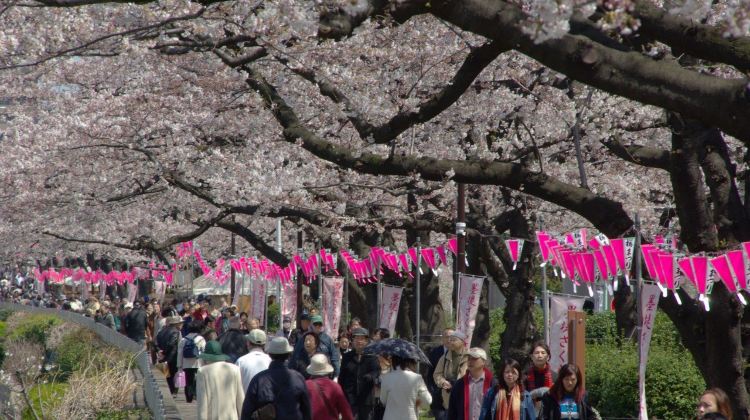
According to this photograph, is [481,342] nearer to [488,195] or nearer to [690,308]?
[488,195]

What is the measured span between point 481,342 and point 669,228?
4293mm

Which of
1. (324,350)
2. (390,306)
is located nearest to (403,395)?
(324,350)

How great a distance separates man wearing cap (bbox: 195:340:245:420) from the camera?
10.9 meters

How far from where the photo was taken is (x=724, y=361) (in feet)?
37.0

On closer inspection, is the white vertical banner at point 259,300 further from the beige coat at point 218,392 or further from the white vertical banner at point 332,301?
the beige coat at point 218,392

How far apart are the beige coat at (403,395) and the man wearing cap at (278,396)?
1.34m

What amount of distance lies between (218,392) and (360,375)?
215cm

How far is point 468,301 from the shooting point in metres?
15.4

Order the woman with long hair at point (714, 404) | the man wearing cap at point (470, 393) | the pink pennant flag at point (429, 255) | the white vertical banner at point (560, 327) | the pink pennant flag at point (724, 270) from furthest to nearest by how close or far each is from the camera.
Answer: the pink pennant flag at point (429, 255), the white vertical banner at point (560, 327), the man wearing cap at point (470, 393), the pink pennant flag at point (724, 270), the woman with long hair at point (714, 404)

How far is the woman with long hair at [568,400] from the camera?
9430mm

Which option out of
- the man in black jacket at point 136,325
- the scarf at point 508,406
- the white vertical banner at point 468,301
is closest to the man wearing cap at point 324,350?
the white vertical banner at point 468,301

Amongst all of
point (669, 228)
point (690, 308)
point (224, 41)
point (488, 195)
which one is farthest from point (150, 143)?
point (690, 308)

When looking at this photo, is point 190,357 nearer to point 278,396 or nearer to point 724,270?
point 278,396

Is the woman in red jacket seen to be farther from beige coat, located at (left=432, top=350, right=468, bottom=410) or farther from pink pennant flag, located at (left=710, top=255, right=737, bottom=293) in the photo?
pink pennant flag, located at (left=710, top=255, right=737, bottom=293)
